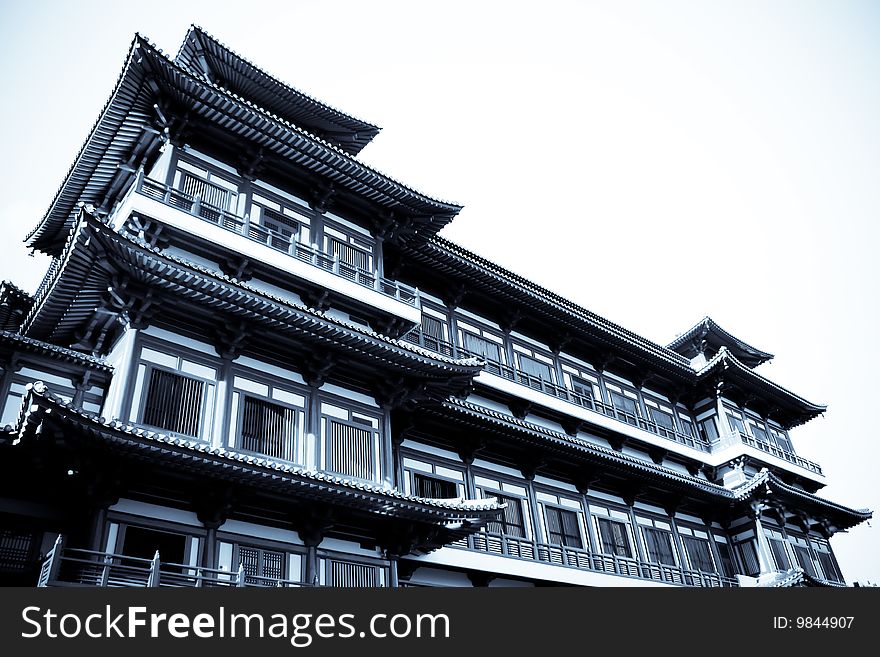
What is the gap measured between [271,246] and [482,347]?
33.8ft

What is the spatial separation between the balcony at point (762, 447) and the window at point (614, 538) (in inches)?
415

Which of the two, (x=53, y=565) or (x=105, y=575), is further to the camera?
(x=105, y=575)

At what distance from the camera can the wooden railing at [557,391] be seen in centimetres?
2460

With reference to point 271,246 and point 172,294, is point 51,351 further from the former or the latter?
point 271,246

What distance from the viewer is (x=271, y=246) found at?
19.9 m

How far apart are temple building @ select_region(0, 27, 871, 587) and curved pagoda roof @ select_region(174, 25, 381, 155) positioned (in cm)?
8

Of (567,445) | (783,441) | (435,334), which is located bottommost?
(567,445)

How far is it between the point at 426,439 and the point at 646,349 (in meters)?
14.1

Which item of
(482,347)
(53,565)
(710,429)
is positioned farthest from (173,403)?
(710,429)

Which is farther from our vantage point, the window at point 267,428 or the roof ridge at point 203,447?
the window at point 267,428

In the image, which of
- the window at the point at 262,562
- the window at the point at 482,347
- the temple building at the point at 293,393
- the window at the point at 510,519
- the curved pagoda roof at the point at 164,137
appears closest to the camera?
the temple building at the point at 293,393
